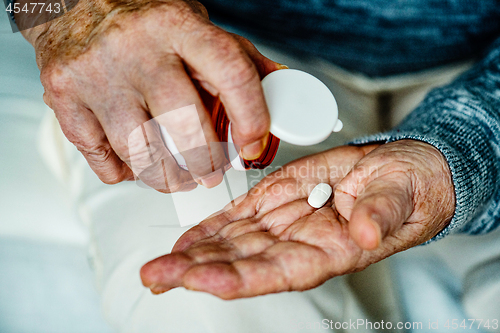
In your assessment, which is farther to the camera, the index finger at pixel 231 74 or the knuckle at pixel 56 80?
the knuckle at pixel 56 80

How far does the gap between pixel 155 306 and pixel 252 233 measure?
23cm

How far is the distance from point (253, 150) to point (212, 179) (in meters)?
0.10

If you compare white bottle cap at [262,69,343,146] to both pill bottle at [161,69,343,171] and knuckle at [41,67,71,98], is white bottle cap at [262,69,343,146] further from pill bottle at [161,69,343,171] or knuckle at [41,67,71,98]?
knuckle at [41,67,71,98]

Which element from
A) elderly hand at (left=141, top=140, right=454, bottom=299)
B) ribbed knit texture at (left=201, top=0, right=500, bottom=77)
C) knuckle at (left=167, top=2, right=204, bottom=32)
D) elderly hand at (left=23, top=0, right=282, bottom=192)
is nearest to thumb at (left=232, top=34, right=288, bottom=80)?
elderly hand at (left=23, top=0, right=282, bottom=192)

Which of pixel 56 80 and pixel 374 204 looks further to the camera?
pixel 56 80

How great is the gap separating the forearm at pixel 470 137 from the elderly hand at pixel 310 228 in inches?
1.1

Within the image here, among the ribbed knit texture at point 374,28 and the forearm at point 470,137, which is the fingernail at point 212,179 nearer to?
the forearm at point 470,137

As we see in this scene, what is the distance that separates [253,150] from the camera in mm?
518

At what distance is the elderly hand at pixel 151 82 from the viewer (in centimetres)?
47

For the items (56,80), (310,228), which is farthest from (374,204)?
(56,80)

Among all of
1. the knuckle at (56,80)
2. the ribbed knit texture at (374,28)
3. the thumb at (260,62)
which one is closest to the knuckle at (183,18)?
the thumb at (260,62)

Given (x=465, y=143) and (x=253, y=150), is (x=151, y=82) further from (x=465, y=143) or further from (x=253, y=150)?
(x=465, y=143)

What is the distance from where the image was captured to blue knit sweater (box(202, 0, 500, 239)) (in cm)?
67

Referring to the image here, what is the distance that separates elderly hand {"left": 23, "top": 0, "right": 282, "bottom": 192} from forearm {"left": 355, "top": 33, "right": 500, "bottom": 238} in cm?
35
